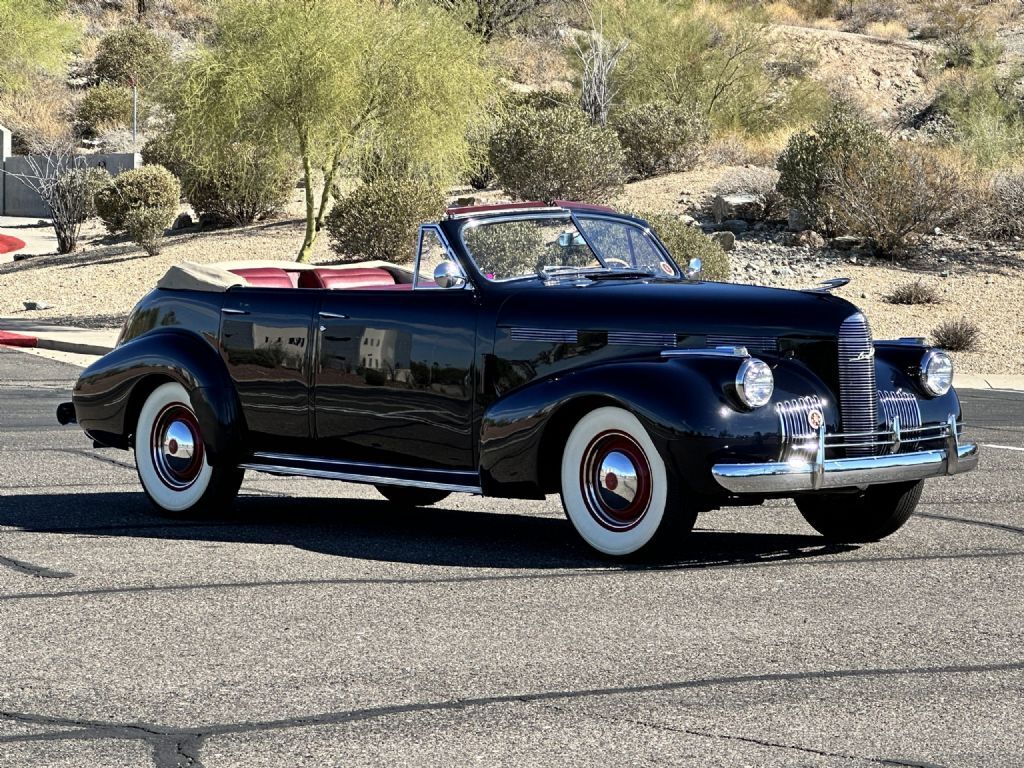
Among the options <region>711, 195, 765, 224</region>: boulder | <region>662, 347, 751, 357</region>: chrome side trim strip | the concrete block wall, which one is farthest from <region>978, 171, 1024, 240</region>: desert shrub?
the concrete block wall

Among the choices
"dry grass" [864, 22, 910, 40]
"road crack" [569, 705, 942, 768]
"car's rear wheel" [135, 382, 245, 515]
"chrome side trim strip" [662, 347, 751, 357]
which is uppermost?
"dry grass" [864, 22, 910, 40]

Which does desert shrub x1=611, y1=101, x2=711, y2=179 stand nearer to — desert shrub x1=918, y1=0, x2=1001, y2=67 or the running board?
desert shrub x1=918, y1=0, x2=1001, y2=67

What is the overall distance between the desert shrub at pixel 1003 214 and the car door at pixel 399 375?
24.8m

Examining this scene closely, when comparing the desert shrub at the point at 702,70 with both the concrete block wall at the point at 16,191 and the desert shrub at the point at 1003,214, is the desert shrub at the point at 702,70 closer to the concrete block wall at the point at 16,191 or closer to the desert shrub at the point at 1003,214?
the desert shrub at the point at 1003,214

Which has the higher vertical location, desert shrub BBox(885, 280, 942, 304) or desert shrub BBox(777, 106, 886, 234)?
desert shrub BBox(777, 106, 886, 234)

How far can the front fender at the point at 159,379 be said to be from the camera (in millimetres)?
9492

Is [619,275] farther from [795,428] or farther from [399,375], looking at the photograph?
[795,428]

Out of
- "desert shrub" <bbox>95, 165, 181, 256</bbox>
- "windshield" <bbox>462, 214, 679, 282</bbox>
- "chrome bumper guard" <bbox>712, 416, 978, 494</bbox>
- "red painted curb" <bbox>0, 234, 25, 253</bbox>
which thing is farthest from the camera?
"red painted curb" <bbox>0, 234, 25, 253</bbox>

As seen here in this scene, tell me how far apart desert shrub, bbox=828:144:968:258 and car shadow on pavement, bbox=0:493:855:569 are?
2186 centimetres

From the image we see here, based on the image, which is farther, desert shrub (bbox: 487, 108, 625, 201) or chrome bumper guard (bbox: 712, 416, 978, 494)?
desert shrub (bbox: 487, 108, 625, 201)

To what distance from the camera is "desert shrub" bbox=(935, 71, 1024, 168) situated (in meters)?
38.5

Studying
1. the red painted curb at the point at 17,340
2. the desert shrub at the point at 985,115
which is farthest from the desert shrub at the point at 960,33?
the red painted curb at the point at 17,340

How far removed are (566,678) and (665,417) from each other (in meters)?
2.12

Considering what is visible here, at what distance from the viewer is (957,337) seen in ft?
80.9
